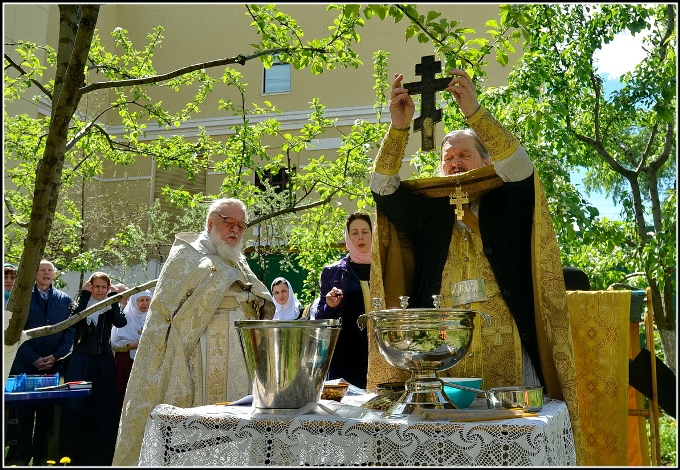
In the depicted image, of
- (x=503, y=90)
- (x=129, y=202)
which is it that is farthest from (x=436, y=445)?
(x=129, y=202)

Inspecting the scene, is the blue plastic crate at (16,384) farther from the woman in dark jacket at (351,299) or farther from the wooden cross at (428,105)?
the wooden cross at (428,105)

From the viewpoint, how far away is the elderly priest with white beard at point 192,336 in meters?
4.27

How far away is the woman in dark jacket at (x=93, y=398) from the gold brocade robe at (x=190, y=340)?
2376mm

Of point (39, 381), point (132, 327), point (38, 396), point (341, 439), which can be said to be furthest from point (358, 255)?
point (132, 327)

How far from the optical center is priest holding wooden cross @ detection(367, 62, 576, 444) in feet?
9.05

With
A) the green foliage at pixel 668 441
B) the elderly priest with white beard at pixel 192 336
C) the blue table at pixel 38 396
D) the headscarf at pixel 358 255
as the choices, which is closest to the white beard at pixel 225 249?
the elderly priest with white beard at pixel 192 336

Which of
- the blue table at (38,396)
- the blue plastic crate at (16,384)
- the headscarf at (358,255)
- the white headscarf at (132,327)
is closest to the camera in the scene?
the headscarf at (358,255)

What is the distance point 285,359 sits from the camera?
84.7 inches

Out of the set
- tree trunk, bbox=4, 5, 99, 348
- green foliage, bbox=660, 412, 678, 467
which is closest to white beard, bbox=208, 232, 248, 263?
tree trunk, bbox=4, 5, 99, 348

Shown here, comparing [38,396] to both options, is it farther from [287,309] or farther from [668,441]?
[668,441]

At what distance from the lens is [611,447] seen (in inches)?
149

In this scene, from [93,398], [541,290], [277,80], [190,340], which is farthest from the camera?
[277,80]

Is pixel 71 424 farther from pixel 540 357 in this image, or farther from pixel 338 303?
pixel 540 357

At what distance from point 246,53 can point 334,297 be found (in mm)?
12324
